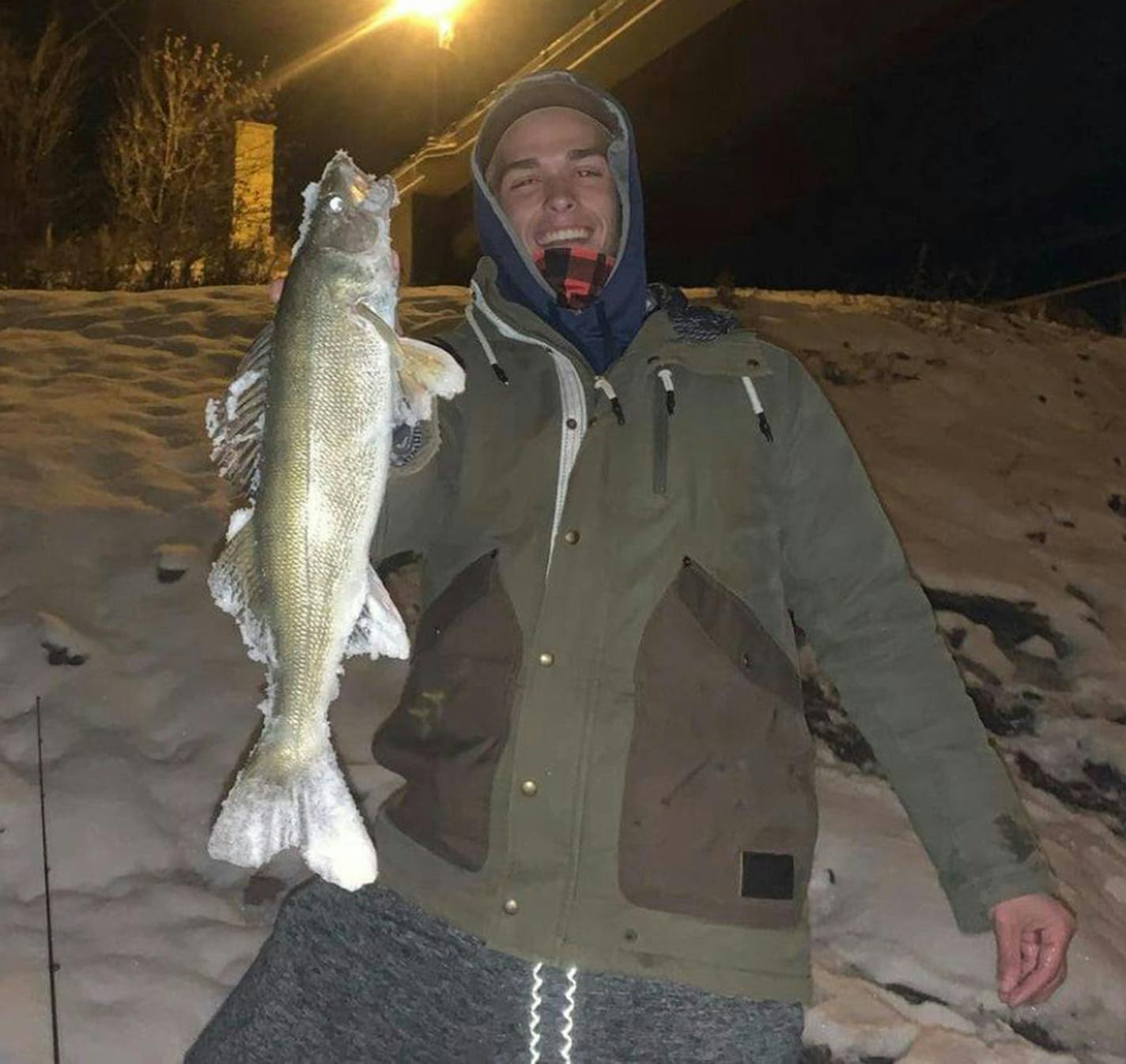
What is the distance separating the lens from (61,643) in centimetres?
441

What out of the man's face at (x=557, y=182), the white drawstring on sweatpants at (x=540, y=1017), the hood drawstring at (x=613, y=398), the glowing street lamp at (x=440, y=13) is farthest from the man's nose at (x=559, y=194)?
the glowing street lamp at (x=440, y=13)

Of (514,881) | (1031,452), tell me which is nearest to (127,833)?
(514,881)

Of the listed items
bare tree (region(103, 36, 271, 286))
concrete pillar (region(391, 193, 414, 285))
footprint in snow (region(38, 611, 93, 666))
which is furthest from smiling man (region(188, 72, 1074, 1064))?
concrete pillar (region(391, 193, 414, 285))

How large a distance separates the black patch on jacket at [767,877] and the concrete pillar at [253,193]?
1033 cm

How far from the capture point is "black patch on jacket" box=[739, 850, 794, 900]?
1990mm

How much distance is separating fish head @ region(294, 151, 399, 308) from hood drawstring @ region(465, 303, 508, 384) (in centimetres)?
36

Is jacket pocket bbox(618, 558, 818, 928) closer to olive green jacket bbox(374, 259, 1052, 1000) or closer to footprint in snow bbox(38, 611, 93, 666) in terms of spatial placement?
olive green jacket bbox(374, 259, 1052, 1000)

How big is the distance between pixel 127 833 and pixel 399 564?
193 centimetres

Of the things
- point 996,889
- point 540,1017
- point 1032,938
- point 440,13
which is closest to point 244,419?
point 540,1017

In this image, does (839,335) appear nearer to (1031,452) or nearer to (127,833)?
(1031,452)

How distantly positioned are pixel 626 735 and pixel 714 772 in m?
0.17

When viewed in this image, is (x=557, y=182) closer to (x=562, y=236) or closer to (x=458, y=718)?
(x=562, y=236)

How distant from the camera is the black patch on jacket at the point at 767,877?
1.99m

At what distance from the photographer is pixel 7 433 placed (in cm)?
580
